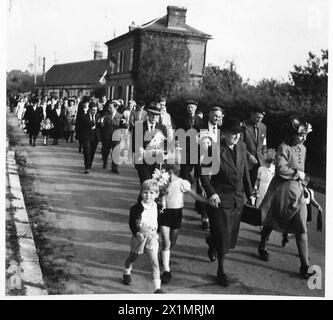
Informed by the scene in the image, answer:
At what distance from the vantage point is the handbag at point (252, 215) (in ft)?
18.4

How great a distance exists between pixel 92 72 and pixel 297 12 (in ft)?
110

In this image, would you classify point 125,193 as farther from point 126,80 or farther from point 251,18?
point 126,80

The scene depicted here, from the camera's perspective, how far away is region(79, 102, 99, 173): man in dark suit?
9.85 m

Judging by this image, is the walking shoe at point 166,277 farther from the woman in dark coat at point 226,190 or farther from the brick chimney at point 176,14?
the brick chimney at point 176,14

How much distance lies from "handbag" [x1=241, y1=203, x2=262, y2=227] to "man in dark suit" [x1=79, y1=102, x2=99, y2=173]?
→ 16.2 feet

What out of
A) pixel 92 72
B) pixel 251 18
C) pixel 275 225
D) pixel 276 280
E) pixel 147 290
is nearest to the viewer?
pixel 147 290

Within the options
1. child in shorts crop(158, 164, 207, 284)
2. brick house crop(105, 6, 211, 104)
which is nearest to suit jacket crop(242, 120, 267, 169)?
child in shorts crop(158, 164, 207, 284)

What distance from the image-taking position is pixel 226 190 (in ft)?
16.4

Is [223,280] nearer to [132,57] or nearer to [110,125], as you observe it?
[110,125]

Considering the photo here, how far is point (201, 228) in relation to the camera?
6566 millimetres

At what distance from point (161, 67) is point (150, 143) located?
1490 centimetres

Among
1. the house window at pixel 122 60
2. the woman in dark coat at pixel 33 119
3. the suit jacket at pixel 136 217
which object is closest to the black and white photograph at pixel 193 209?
the suit jacket at pixel 136 217

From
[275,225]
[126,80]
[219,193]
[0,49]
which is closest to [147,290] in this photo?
[219,193]

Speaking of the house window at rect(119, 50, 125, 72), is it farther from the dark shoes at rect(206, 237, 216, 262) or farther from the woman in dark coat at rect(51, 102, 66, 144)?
the dark shoes at rect(206, 237, 216, 262)
